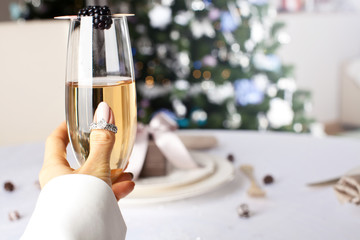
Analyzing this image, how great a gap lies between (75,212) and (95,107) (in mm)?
165

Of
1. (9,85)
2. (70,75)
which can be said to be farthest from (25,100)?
(70,75)

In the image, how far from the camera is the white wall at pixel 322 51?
201 inches

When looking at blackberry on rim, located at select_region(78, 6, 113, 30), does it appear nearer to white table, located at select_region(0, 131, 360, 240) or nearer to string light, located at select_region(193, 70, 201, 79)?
white table, located at select_region(0, 131, 360, 240)

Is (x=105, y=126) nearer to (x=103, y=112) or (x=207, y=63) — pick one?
(x=103, y=112)

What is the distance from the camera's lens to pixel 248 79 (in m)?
3.15

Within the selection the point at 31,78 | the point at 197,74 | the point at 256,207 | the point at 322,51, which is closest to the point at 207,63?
the point at 197,74

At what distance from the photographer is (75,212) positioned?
14.3 inches

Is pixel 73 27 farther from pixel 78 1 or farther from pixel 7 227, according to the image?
pixel 78 1

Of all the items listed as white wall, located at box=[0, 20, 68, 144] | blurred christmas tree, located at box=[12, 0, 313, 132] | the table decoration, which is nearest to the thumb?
the table decoration

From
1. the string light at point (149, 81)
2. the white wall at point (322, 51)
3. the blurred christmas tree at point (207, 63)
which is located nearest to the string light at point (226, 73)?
the blurred christmas tree at point (207, 63)

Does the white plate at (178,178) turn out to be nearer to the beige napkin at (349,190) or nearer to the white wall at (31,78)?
the beige napkin at (349,190)

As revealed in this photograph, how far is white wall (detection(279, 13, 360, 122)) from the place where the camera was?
5117 millimetres

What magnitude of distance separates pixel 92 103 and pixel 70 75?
56mm

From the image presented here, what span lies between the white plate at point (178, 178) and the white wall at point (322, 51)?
4427 millimetres
